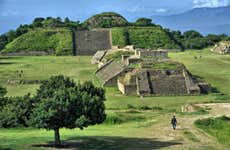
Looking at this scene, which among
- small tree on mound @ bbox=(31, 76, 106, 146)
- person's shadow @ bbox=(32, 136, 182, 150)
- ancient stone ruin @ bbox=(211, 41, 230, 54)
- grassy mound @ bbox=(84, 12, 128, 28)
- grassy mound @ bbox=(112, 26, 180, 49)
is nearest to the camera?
small tree on mound @ bbox=(31, 76, 106, 146)

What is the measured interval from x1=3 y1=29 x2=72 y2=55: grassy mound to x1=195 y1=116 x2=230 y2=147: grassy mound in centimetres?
7444

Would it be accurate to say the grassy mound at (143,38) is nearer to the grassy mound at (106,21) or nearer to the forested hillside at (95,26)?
the forested hillside at (95,26)

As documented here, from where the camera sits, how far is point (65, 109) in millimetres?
25719

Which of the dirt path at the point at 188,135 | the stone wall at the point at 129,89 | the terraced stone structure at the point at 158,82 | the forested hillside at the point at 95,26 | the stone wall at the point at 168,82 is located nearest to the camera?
the dirt path at the point at 188,135

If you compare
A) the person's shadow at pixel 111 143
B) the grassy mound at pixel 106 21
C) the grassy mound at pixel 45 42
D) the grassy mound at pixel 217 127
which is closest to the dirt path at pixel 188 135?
A: the grassy mound at pixel 217 127

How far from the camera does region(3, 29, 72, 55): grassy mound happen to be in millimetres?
110188

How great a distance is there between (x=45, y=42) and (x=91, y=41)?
1055cm

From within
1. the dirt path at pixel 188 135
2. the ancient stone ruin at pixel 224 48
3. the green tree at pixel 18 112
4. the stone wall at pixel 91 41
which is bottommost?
the dirt path at pixel 188 135

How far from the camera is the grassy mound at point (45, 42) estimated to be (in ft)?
362

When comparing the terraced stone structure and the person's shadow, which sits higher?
the terraced stone structure

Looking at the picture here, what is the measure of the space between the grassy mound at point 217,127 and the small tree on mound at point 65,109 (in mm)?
7995

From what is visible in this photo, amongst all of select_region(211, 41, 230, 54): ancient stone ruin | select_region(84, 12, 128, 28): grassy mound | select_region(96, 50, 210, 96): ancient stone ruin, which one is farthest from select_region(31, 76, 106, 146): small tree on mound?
select_region(84, 12, 128, 28): grassy mound

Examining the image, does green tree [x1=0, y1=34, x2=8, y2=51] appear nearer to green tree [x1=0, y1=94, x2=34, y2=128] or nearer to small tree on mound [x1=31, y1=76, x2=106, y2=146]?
green tree [x1=0, y1=94, x2=34, y2=128]

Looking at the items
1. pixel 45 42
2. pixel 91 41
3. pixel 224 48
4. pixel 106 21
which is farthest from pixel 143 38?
pixel 45 42
